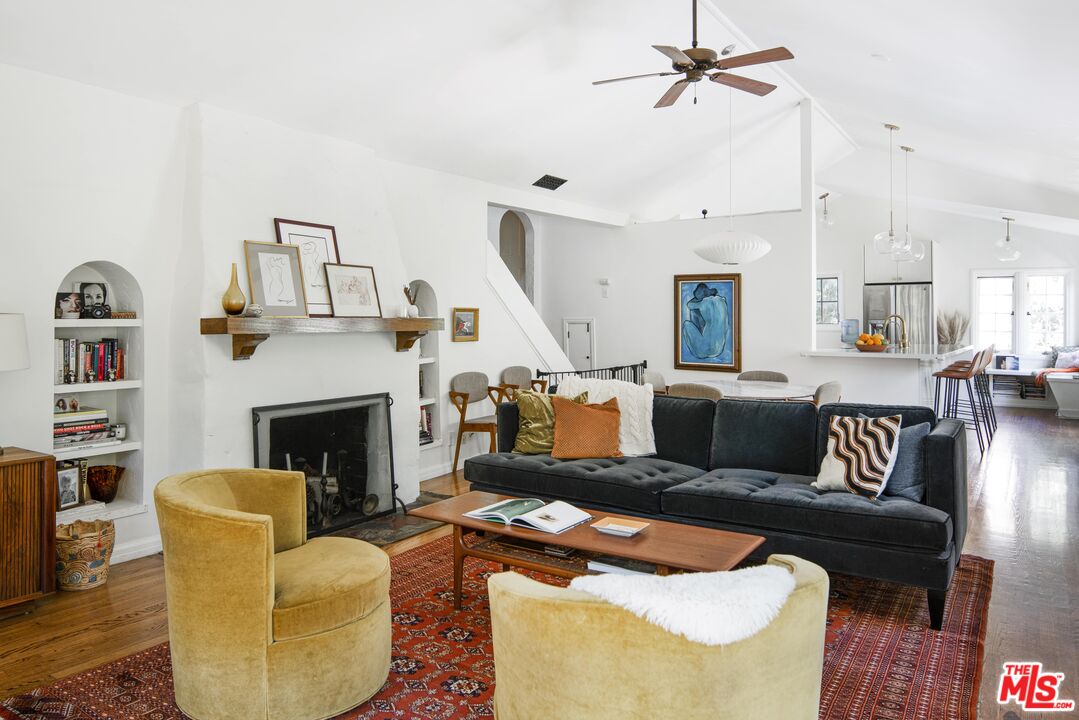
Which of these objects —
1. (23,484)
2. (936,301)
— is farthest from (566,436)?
(936,301)

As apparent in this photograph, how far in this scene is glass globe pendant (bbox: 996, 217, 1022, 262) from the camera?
1049cm

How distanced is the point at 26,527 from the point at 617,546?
2.76 metres

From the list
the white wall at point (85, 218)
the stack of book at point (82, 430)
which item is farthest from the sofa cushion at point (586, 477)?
the stack of book at point (82, 430)

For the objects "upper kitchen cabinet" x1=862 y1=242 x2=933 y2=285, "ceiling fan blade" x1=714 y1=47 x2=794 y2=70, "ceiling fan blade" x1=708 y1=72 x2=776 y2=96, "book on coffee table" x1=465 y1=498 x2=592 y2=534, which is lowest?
"book on coffee table" x1=465 y1=498 x2=592 y2=534

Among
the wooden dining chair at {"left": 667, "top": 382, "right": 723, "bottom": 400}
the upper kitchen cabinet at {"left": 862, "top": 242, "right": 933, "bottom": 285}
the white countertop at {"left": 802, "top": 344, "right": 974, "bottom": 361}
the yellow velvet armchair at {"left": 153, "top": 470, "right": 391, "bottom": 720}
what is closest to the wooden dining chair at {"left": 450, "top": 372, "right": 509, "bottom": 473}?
the wooden dining chair at {"left": 667, "top": 382, "right": 723, "bottom": 400}

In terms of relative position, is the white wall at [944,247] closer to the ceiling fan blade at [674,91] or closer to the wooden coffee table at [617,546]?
the ceiling fan blade at [674,91]

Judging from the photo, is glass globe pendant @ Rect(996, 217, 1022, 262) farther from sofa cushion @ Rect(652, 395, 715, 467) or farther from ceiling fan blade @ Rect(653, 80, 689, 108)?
sofa cushion @ Rect(652, 395, 715, 467)

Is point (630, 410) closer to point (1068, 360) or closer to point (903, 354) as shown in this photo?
point (903, 354)

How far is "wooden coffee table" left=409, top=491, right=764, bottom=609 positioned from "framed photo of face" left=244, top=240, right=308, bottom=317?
74.6 inches

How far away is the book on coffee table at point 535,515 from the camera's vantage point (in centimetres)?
323

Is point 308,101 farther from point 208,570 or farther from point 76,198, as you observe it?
point 208,570

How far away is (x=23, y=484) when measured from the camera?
347 cm

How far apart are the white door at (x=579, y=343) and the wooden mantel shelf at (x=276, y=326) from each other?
4.46 meters

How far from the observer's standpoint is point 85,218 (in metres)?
4.09
